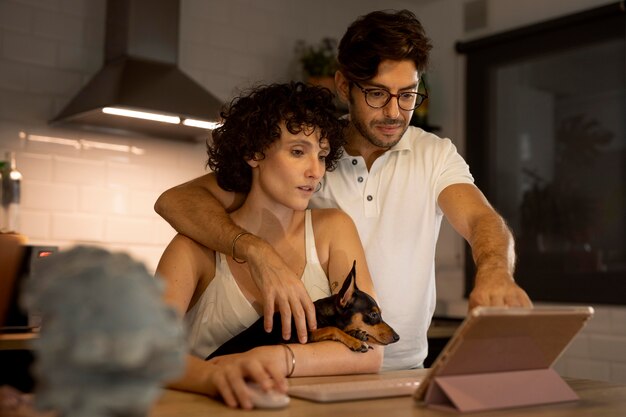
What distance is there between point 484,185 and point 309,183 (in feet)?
9.35

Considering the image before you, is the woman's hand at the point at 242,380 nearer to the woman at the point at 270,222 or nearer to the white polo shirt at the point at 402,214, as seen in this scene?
the woman at the point at 270,222

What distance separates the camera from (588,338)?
A: 3.95m

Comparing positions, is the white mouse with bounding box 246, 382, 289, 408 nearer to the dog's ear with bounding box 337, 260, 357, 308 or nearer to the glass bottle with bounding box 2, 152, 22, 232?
the dog's ear with bounding box 337, 260, 357, 308

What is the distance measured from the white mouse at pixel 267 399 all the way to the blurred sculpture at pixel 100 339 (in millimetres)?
450

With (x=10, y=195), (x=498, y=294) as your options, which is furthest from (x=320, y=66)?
(x=498, y=294)

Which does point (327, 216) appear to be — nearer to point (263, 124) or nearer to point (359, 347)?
point (263, 124)

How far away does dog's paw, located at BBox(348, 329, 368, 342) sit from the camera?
1.65 m

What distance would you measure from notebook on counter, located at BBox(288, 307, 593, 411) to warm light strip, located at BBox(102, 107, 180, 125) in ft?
7.29

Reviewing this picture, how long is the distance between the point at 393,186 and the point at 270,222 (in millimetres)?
490

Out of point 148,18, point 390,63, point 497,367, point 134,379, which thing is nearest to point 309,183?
point 390,63

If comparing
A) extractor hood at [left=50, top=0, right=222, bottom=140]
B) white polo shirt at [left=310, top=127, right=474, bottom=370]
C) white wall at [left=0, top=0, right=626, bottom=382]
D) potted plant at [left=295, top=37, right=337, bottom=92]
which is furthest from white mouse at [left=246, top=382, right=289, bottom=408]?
potted plant at [left=295, top=37, right=337, bottom=92]

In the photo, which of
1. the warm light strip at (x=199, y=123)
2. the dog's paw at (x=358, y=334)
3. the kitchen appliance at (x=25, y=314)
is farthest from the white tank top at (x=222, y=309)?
the warm light strip at (x=199, y=123)

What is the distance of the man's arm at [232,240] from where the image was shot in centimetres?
161

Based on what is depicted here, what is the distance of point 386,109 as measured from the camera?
219 centimetres
